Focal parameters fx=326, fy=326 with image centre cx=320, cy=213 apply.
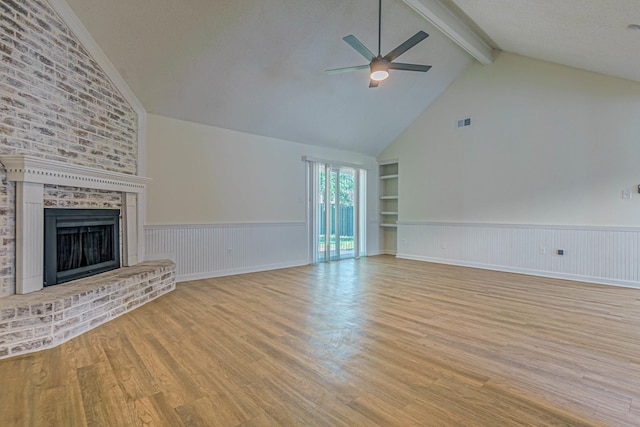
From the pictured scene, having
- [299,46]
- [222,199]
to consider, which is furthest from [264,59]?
[222,199]

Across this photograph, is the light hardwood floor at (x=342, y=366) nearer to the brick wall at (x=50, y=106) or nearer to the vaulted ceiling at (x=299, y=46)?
the brick wall at (x=50, y=106)

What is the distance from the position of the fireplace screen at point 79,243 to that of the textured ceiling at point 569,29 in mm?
5318

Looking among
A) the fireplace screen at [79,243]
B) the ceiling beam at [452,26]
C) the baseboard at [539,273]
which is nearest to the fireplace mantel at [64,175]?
the fireplace screen at [79,243]

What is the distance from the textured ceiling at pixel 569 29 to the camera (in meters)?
3.12

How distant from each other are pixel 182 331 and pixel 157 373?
79 centimetres

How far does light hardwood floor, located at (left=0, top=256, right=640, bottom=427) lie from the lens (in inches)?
69.6

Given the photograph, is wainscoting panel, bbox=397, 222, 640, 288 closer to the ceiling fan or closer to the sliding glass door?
the sliding glass door

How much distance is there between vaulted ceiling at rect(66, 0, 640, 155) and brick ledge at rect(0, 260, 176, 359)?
261 cm

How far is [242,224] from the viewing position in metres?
5.81

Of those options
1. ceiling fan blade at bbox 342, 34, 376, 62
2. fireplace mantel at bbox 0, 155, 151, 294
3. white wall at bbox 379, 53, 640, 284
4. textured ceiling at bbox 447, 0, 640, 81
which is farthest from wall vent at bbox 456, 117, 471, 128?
fireplace mantel at bbox 0, 155, 151, 294

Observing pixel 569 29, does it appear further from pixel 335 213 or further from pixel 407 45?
pixel 335 213

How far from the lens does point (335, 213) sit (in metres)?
7.35

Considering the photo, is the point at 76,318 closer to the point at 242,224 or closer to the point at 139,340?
the point at 139,340

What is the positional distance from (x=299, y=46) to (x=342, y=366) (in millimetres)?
4145
